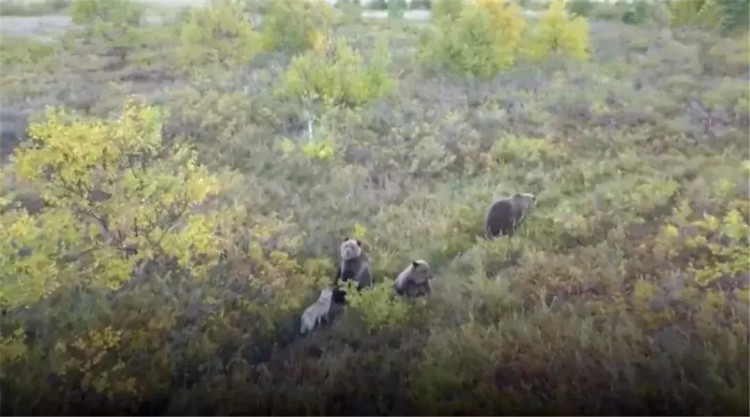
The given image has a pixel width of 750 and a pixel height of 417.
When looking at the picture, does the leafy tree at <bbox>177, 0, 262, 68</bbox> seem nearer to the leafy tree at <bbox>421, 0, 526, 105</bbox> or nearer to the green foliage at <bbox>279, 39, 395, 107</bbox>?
the green foliage at <bbox>279, 39, 395, 107</bbox>

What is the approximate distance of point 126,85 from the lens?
7.41ft

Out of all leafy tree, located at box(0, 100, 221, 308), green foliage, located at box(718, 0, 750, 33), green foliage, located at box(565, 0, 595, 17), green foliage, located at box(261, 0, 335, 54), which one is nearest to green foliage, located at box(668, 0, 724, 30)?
green foliage, located at box(718, 0, 750, 33)

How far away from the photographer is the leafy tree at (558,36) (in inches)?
89.1

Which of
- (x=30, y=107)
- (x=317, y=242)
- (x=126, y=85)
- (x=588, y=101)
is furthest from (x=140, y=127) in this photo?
(x=588, y=101)

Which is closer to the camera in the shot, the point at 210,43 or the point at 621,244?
the point at 621,244

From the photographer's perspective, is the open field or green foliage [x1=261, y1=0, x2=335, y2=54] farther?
green foliage [x1=261, y1=0, x2=335, y2=54]

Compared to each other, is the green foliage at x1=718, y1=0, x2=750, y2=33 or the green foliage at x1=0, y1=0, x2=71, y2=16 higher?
the green foliage at x1=0, y1=0, x2=71, y2=16

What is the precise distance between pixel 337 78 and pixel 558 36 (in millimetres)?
632

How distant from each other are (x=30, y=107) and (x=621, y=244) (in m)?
1.64

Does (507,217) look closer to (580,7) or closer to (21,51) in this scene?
(580,7)

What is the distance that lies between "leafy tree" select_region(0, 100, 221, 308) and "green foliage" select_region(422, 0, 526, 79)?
773 mm

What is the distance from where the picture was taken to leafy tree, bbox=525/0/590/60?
226 cm

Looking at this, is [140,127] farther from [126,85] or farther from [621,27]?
[621,27]

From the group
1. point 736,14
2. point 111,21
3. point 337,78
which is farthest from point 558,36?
point 111,21
